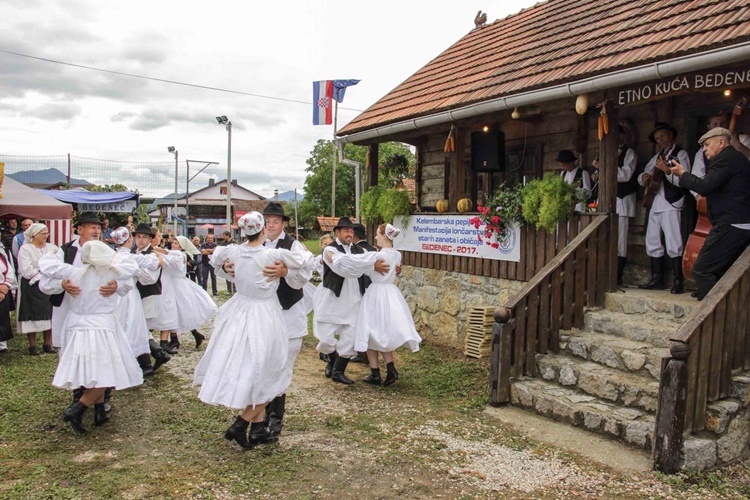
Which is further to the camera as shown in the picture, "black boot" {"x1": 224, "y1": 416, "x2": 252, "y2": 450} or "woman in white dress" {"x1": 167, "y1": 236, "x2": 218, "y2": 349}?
"woman in white dress" {"x1": 167, "y1": 236, "x2": 218, "y2": 349}

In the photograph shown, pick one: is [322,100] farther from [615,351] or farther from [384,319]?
[615,351]

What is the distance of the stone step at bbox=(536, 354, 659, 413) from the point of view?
16.8 feet

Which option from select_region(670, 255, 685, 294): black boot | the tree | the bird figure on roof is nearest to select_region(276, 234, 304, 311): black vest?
select_region(670, 255, 685, 294): black boot

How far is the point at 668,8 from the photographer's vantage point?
23.7ft

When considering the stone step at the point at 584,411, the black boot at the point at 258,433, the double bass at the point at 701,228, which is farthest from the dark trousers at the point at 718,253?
the black boot at the point at 258,433

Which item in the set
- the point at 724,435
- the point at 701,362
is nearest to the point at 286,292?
the point at 701,362

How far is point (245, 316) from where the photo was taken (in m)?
4.68

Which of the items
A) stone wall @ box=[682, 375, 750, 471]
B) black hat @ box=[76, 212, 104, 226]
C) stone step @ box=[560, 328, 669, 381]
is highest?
black hat @ box=[76, 212, 104, 226]

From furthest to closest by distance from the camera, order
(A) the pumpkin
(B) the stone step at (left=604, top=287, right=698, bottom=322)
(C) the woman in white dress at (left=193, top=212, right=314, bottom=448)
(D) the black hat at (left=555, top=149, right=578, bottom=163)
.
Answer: (A) the pumpkin → (D) the black hat at (left=555, top=149, right=578, bottom=163) → (B) the stone step at (left=604, top=287, right=698, bottom=322) → (C) the woman in white dress at (left=193, top=212, right=314, bottom=448)

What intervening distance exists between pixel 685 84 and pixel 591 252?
1.99 metres

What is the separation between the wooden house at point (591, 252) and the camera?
15.2ft

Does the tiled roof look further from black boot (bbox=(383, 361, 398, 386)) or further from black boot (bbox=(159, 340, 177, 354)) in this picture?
black boot (bbox=(159, 340, 177, 354))

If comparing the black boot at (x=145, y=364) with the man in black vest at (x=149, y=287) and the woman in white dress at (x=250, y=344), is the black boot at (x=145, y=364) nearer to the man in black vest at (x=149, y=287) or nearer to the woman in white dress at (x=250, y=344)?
the man in black vest at (x=149, y=287)

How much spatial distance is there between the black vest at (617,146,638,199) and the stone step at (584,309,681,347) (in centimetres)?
182
